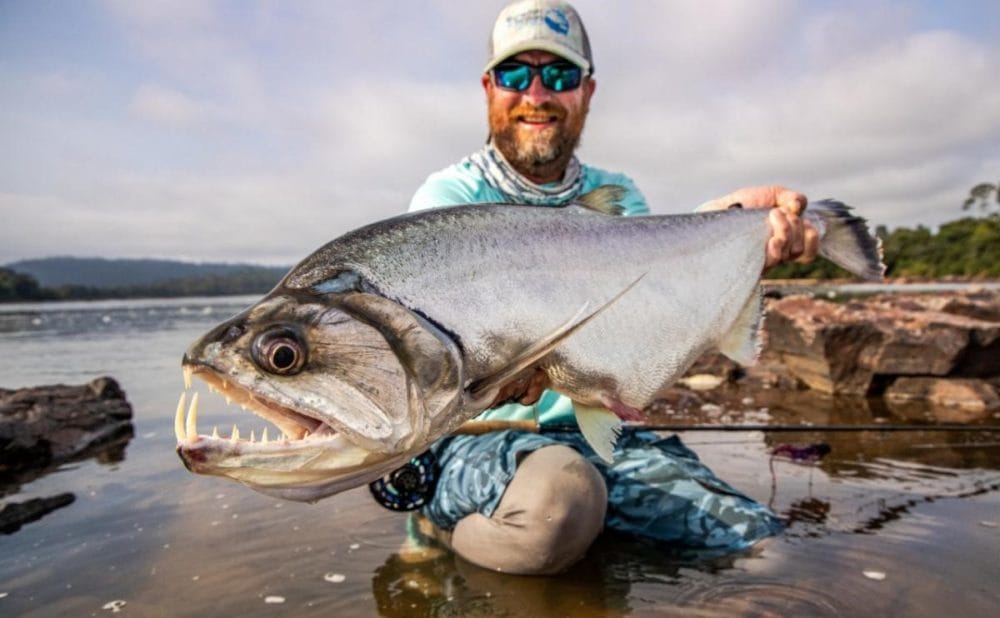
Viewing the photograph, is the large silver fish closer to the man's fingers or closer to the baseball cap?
the man's fingers

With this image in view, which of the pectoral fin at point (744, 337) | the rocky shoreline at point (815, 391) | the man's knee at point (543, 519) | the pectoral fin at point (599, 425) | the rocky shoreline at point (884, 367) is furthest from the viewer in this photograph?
the rocky shoreline at point (884, 367)

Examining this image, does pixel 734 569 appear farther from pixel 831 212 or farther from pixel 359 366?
pixel 359 366

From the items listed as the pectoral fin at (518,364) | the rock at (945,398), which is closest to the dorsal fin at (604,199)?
the pectoral fin at (518,364)

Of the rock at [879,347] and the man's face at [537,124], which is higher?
the man's face at [537,124]

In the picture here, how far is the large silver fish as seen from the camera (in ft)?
6.18

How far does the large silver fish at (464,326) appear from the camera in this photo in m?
1.88

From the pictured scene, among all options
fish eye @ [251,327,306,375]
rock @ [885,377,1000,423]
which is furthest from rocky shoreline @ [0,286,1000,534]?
fish eye @ [251,327,306,375]

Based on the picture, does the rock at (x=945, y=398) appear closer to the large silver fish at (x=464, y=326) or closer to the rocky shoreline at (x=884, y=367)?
the rocky shoreline at (x=884, y=367)

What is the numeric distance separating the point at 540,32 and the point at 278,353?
123 inches

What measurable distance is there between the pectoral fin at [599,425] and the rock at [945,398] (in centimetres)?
611

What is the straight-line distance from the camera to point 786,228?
2977 mm

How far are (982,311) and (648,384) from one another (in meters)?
12.5

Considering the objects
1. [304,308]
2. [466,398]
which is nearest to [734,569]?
[466,398]

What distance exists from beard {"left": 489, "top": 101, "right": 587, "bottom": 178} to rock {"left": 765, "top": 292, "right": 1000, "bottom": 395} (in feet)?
19.6
